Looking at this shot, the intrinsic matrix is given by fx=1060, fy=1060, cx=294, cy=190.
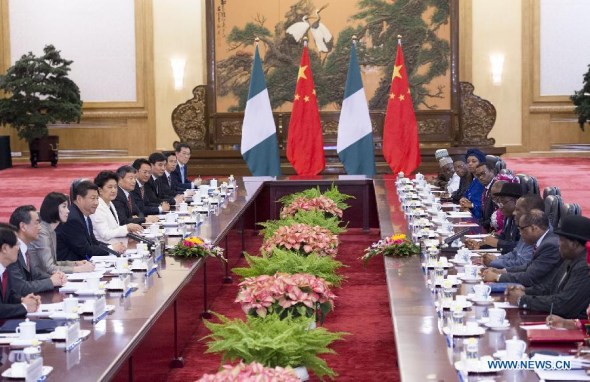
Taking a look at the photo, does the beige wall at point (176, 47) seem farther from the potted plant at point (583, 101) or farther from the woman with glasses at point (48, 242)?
the woman with glasses at point (48, 242)

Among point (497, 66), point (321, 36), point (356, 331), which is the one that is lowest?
point (356, 331)

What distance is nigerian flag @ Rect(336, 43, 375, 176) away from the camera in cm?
1302

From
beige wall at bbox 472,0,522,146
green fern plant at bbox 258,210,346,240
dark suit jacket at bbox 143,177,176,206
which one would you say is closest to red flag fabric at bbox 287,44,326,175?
dark suit jacket at bbox 143,177,176,206

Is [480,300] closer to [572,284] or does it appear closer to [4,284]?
[572,284]

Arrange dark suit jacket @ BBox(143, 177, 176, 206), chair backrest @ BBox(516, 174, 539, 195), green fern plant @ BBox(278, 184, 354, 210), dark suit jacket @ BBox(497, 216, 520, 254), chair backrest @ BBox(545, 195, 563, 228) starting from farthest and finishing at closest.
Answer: green fern plant @ BBox(278, 184, 354, 210), dark suit jacket @ BBox(143, 177, 176, 206), chair backrest @ BBox(516, 174, 539, 195), dark suit jacket @ BBox(497, 216, 520, 254), chair backrest @ BBox(545, 195, 563, 228)

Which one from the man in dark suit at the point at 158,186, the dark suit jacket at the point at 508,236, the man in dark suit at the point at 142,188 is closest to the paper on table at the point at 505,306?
the dark suit jacket at the point at 508,236

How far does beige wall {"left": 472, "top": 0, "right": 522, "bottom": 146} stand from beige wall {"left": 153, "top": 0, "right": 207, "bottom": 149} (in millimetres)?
4437

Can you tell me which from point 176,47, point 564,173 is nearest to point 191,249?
point 564,173

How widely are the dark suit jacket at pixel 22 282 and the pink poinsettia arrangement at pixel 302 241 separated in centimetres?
225

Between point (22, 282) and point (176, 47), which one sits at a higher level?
point (176, 47)

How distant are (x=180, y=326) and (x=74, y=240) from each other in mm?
1236

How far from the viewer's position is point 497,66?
56.0ft

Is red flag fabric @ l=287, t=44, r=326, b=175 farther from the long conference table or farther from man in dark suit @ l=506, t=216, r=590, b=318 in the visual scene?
man in dark suit @ l=506, t=216, r=590, b=318

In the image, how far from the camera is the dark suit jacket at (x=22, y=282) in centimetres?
528
